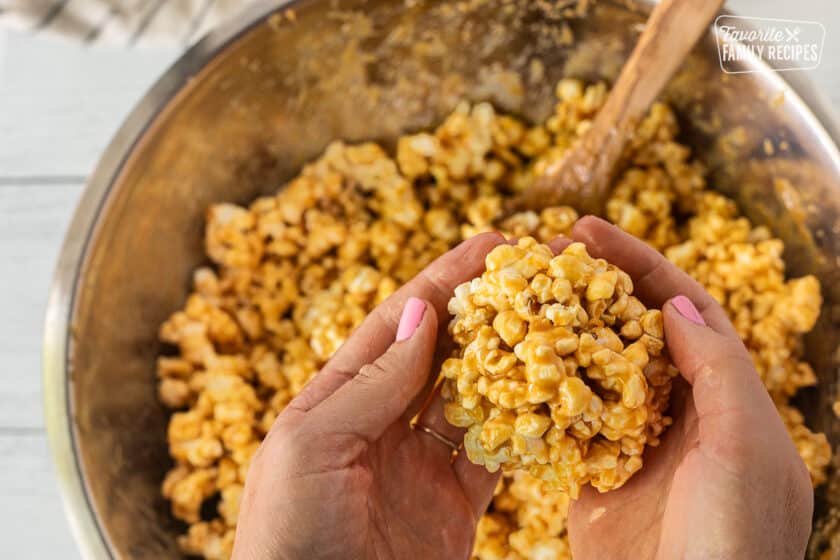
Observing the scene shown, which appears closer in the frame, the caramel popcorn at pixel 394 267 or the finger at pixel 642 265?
the finger at pixel 642 265

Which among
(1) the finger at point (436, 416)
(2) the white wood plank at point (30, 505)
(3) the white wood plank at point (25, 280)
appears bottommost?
(2) the white wood plank at point (30, 505)

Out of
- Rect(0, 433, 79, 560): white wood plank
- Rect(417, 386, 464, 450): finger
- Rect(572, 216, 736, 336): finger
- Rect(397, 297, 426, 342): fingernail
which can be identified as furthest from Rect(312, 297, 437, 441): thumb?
Rect(0, 433, 79, 560): white wood plank

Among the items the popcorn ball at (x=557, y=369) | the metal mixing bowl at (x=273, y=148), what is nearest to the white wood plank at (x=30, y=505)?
the metal mixing bowl at (x=273, y=148)

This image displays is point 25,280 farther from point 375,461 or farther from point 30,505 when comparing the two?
point 375,461

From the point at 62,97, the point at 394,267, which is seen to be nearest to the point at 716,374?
the point at 394,267

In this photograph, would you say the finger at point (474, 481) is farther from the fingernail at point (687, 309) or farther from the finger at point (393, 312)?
the fingernail at point (687, 309)

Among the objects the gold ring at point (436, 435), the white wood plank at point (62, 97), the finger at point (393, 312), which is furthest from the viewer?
the white wood plank at point (62, 97)

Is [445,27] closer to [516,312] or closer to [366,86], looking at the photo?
[366,86]

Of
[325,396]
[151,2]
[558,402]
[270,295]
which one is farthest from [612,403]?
[151,2]
